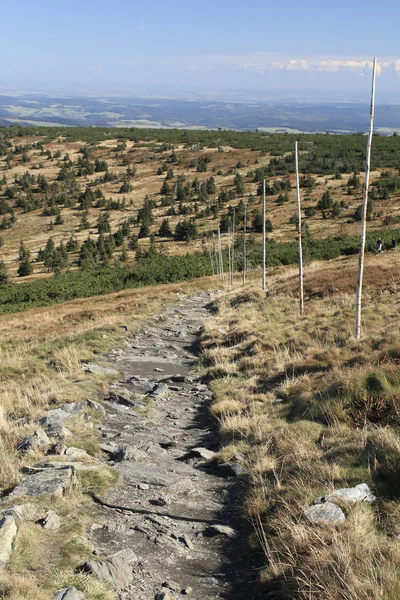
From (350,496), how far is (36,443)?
4.21m

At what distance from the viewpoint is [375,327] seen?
49.6 feet

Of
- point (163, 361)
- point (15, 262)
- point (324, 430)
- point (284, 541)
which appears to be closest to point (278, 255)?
point (15, 262)

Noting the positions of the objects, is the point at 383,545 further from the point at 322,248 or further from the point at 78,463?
the point at 322,248

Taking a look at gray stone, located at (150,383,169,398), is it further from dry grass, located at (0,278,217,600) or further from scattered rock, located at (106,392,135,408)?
dry grass, located at (0,278,217,600)

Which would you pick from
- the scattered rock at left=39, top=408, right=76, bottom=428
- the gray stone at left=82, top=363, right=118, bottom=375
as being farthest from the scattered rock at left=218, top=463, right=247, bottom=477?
the gray stone at left=82, top=363, right=118, bottom=375

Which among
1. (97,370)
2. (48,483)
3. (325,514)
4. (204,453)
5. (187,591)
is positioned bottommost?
(97,370)

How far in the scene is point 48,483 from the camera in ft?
20.1

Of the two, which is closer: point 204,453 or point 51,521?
point 51,521

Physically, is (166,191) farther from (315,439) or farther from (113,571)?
(113,571)

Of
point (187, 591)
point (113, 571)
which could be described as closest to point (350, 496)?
point (187, 591)

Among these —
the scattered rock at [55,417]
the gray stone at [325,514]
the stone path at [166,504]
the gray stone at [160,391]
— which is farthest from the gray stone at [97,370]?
the gray stone at [325,514]

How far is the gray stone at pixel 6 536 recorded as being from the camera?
465 centimetres

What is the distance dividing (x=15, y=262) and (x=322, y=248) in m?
30.8

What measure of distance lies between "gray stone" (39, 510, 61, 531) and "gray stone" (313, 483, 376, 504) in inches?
102
